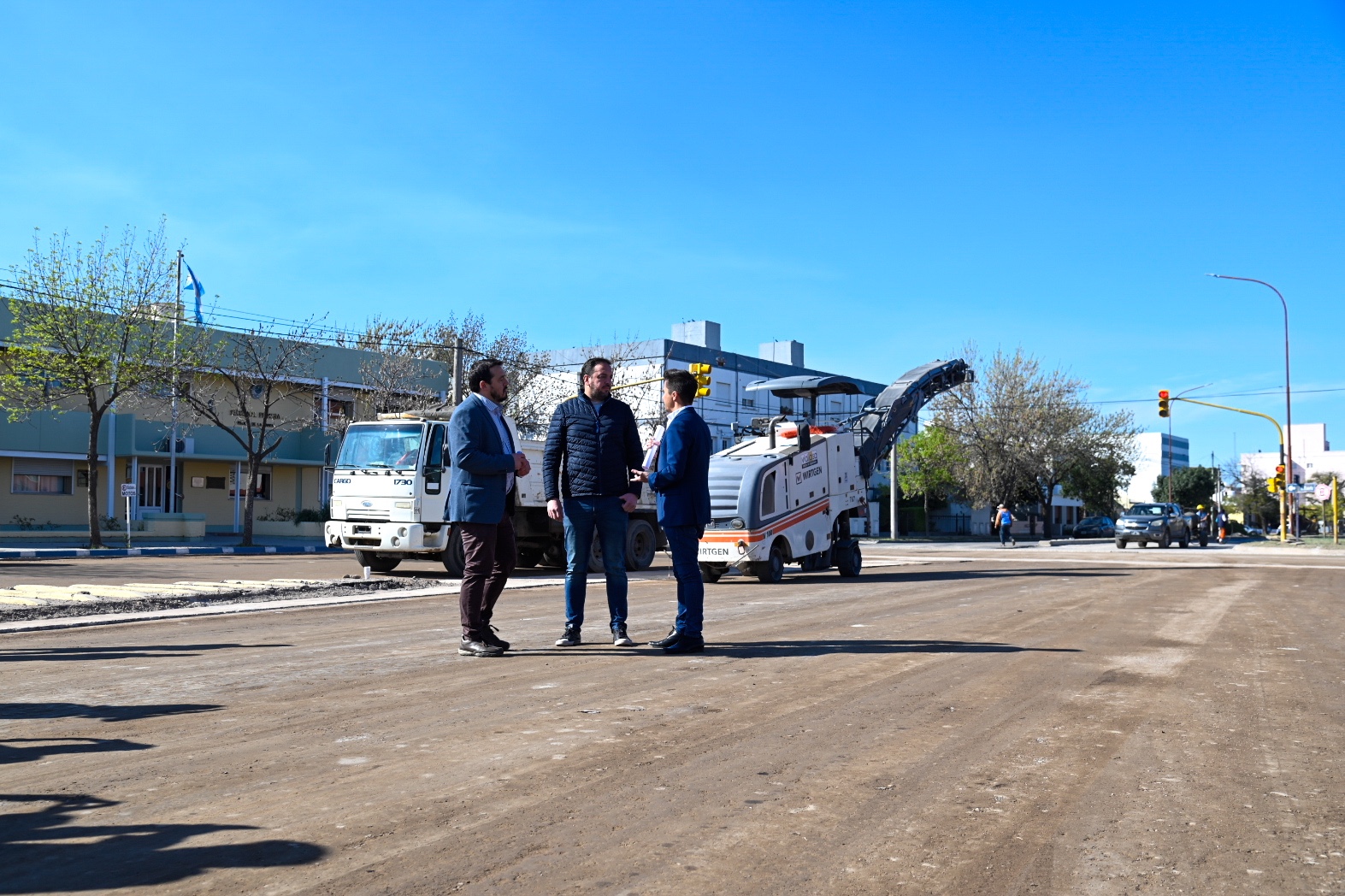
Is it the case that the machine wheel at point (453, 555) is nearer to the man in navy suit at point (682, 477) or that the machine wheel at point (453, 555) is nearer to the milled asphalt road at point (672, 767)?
the milled asphalt road at point (672, 767)

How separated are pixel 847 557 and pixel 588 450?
12237mm

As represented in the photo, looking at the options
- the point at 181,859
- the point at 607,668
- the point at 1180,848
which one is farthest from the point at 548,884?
the point at 607,668

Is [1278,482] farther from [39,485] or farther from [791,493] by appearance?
[39,485]

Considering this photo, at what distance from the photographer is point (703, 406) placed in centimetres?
6894

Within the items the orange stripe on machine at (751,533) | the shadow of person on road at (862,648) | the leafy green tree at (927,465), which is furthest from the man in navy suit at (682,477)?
the leafy green tree at (927,465)

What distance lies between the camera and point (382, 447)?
18281mm

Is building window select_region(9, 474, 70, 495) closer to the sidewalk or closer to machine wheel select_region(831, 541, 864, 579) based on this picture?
the sidewalk

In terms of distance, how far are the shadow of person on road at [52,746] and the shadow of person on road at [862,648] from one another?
12.7ft

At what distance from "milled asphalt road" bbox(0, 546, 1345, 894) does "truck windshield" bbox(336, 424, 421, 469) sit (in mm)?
9633

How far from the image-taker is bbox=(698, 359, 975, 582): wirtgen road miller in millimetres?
16844

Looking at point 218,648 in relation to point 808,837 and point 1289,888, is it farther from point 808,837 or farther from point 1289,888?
point 1289,888

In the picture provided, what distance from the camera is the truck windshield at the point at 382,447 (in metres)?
18.0

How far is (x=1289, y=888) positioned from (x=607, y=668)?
414 centimetres

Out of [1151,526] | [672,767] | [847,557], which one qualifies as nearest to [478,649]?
[672,767]
